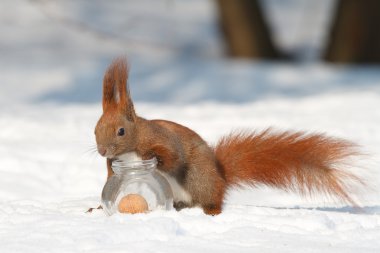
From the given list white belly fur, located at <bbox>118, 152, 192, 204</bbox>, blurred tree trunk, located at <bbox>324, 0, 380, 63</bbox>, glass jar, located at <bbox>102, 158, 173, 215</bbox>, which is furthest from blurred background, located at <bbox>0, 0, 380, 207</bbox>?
glass jar, located at <bbox>102, 158, 173, 215</bbox>

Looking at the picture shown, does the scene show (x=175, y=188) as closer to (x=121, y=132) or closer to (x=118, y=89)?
(x=121, y=132)

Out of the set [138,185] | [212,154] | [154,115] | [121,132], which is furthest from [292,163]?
[154,115]

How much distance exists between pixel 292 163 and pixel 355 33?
6.31m

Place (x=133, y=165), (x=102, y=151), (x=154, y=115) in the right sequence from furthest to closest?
(x=154, y=115) < (x=133, y=165) < (x=102, y=151)

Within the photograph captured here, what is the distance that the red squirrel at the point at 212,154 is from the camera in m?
3.58

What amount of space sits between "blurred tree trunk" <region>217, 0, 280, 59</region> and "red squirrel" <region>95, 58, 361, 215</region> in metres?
6.19

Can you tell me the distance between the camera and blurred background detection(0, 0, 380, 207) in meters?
5.53

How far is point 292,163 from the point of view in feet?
12.6

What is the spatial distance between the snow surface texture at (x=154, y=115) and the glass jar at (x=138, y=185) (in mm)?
105

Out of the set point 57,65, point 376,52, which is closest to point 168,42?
point 57,65

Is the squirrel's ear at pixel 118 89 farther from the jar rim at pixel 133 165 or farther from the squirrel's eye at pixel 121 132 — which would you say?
the jar rim at pixel 133 165

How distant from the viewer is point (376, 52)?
10.2m

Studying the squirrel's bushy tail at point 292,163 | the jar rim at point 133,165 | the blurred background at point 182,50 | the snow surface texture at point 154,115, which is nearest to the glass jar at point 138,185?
the jar rim at point 133,165

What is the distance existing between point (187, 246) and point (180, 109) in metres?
3.95
